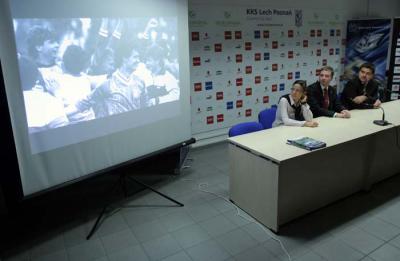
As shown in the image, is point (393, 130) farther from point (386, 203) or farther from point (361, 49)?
point (361, 49)

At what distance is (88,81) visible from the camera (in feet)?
7.84

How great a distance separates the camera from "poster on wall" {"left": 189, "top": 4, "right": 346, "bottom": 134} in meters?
4.44

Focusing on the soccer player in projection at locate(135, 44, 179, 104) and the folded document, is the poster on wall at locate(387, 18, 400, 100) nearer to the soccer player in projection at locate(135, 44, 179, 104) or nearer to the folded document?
the folded document

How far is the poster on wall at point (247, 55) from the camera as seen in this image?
4.44m

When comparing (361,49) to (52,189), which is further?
(361,49)

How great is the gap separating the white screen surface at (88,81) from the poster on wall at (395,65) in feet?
15.8

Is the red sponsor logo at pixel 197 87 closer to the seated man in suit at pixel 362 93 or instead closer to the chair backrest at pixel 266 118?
the chair backrest at pixel 266 118

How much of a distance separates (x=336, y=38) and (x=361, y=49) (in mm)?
569

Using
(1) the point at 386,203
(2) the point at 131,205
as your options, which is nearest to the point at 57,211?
(2) the point at 131,205

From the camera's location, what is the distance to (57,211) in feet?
9.70

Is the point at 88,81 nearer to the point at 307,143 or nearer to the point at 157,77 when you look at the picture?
the point at 157,77

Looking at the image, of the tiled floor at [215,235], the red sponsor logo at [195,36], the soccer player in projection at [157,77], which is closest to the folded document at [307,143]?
the tiled floor at [215,235]

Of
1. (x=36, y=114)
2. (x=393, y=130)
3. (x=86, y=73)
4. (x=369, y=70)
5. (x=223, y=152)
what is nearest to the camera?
(x=36, y=114)

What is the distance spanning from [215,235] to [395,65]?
18.0 feet
